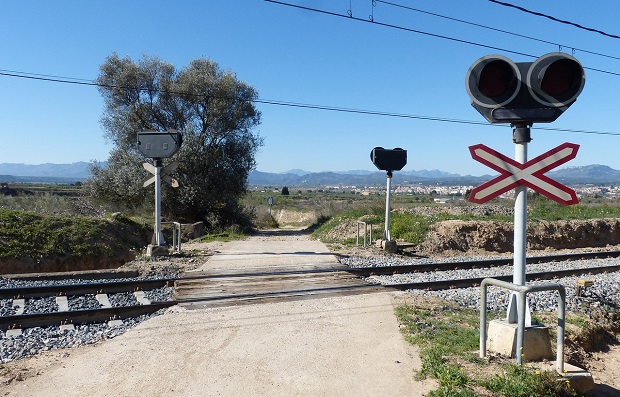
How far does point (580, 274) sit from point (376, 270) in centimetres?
555

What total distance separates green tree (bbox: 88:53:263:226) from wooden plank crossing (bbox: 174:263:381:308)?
17752mm

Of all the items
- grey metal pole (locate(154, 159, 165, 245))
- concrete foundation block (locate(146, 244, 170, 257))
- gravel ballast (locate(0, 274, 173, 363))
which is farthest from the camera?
grey metal pole (locate(154, 159, 165, 245))

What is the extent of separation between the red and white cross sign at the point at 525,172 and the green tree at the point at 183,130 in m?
24.1

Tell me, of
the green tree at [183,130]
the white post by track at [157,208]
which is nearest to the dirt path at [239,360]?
the white post by track at [157,208]

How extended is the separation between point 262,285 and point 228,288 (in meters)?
0.71

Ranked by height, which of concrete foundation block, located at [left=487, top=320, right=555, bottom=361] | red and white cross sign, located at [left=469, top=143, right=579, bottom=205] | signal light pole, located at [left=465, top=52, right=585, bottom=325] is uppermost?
signal light pole, located at [left=465, top=52, right=585, bottom=325]

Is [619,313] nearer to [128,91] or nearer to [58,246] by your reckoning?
[58,246]

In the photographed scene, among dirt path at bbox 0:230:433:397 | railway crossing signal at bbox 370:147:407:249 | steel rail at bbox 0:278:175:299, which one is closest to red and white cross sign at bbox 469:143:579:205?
dirt path at bbox 0:230:433:397

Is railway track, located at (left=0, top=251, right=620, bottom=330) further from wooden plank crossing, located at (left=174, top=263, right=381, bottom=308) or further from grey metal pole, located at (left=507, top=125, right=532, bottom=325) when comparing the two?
grey metal pole, located at (left=507, top=125, right=532, bottom=325)

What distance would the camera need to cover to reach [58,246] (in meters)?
14.5

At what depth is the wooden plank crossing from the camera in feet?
29.5

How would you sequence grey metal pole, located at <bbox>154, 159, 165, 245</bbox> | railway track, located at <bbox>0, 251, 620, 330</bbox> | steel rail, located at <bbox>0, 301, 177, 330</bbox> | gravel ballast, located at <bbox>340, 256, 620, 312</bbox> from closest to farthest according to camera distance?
steel rail, located at <bbox>0, 301, 177, 330</bbox>
railway track, located at <bbox>0, 251, 620, 330</bbox>
gravel ballast, located at <bbox>340, 256, 620, 312</bbox>
grey metal pole, located at <bbox>154, 159, 165, 245</bbox>

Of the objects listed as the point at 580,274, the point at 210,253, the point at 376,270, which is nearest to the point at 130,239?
the point at 210,253

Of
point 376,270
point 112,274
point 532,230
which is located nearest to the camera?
point 112,274
